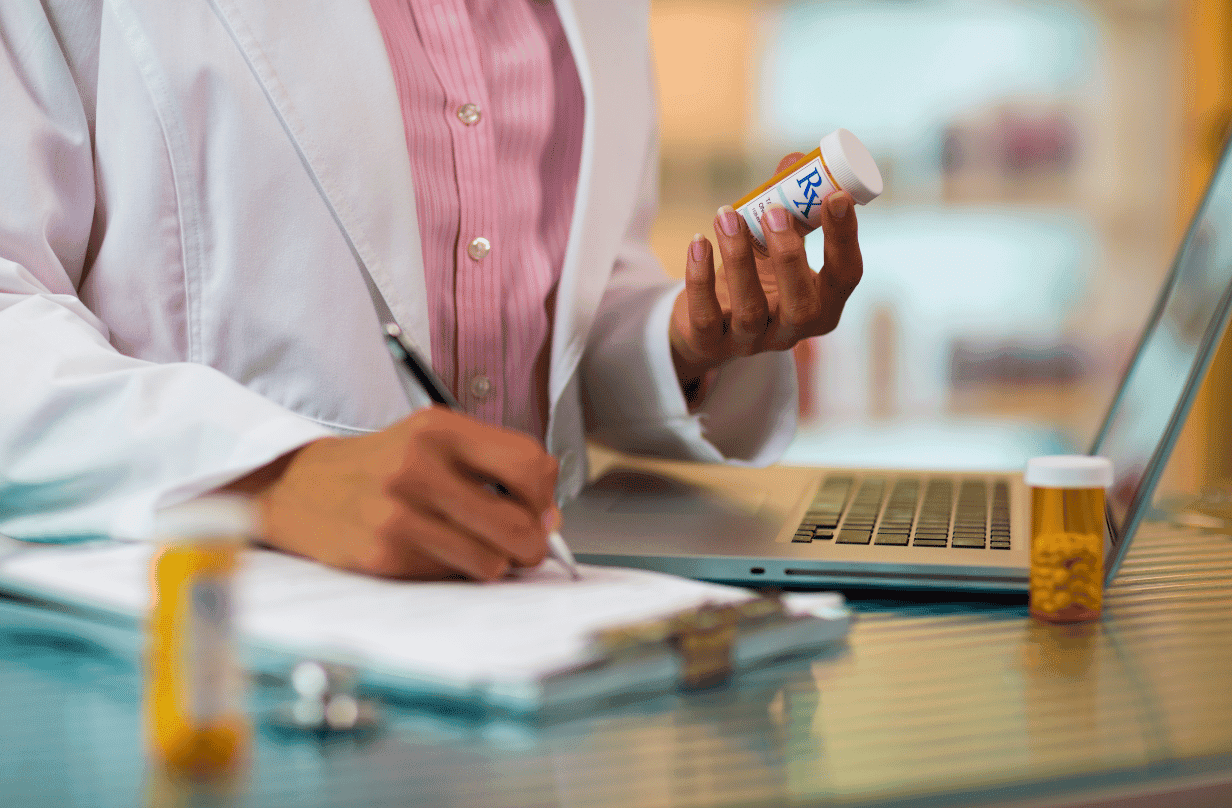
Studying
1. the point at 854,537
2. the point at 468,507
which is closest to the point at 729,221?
the point at 854,537

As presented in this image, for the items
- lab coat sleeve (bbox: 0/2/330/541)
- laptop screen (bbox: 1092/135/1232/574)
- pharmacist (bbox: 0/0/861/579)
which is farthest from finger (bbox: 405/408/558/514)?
laptop screen (bbox: 1092/135/1232/574)

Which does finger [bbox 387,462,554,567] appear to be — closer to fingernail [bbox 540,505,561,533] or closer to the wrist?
fingernail [bbox 540,505,561,533]

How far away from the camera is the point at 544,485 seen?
49 centimetres

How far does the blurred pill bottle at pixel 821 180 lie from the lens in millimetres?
668

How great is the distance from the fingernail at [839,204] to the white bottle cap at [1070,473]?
22 centimetres

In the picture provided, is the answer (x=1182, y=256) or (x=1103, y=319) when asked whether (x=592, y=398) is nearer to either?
(x=1182, y=256)

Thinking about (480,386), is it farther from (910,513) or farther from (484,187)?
(910,513)

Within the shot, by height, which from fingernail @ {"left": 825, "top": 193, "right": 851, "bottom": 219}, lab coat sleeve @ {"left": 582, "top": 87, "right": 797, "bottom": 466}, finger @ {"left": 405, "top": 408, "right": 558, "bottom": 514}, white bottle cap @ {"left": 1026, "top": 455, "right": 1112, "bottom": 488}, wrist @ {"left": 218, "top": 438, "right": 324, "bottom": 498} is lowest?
lab coat sleeve @ {"left": 582, "top": 87, "right": 797, "bottom": 466}

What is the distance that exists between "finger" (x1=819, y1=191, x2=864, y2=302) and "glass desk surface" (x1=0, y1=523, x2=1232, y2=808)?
0.30 meters

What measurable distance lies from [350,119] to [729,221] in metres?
0.31

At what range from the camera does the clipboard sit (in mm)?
376

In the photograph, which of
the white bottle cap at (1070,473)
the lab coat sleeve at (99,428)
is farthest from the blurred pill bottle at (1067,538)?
the lab coat sleeve at (99,428)

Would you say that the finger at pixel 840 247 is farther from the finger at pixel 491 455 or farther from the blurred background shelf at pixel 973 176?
the blurred background shelf at pixel 973 176

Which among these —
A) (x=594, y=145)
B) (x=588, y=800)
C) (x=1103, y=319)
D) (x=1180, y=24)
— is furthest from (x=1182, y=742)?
(x=1180, y=24)
